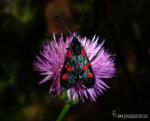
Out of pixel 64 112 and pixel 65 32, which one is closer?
pixel 64 112

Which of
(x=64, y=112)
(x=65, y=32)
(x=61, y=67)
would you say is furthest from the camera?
(x=65, y=32)

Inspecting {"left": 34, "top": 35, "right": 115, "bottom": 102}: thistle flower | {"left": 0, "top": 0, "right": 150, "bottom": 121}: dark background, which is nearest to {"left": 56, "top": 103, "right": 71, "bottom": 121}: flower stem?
{"left": 34, "top": 35, "right": 115, "bottom": 102}: thistle flower

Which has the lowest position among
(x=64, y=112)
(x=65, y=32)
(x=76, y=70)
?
(x=64, y=112)

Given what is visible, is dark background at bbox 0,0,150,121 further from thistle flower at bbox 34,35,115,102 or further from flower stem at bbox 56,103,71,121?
flower stem at bbox 56,103,71,121

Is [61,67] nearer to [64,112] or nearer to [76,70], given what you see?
[76,70]

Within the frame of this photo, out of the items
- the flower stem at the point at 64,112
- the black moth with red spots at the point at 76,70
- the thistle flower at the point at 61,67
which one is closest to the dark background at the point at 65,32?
the thistle flower at the point at 61,67

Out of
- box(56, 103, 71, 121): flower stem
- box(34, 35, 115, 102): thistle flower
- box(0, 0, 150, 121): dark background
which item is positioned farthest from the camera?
box(0, 0, 150, 121): dark background

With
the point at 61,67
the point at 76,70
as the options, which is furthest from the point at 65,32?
the point at 76,70

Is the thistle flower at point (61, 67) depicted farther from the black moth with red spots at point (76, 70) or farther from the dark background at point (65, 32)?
the dark background at point (65, 32)
